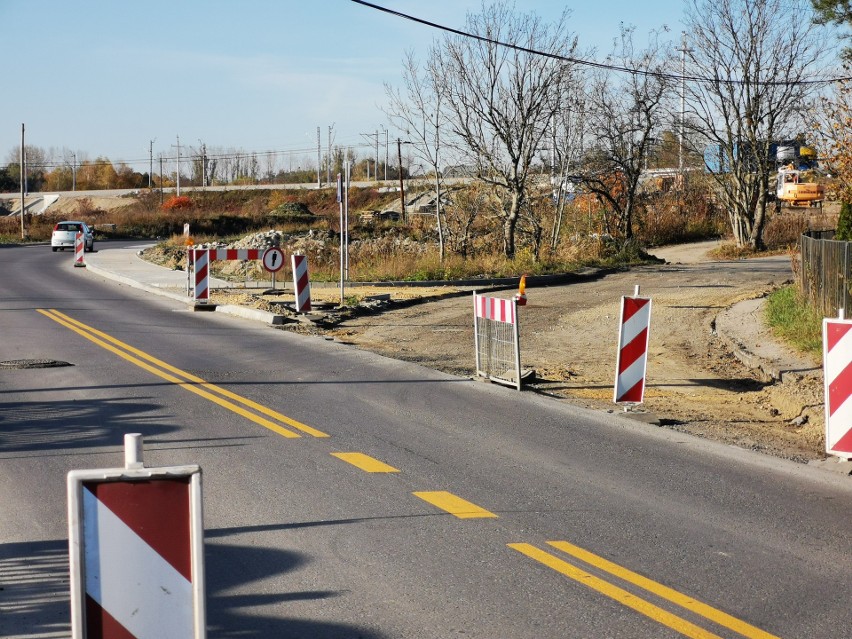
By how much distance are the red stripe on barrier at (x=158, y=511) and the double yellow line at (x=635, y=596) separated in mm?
2770

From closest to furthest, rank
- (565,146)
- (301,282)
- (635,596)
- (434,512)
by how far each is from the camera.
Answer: (635,596) → (434,512) → (301,282) → (565,146)

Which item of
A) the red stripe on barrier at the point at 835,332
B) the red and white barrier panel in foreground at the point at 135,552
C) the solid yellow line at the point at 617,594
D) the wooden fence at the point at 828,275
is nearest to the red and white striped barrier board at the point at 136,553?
the red and white barrier panel in foreground at the point at 135,552

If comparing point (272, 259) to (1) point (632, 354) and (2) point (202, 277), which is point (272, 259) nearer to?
(2) point (202, 277)

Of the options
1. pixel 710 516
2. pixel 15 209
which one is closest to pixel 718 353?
pixel 710 516

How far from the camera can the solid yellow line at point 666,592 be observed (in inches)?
201

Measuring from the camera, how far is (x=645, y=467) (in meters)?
8.71

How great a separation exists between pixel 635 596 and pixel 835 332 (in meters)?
4.38

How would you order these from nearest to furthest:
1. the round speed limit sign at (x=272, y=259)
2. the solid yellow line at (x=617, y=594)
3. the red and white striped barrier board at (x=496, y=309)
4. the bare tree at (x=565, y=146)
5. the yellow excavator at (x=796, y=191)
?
the solid yellow line at (x=617, y=594), the red and white striped barrier board at (x=496, y=309), the round speed limit sign at (x=272, y=259), the bare tree at (x=565, y=146), the yellow excavator at (x=796, y=191)

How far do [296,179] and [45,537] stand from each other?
148606 millimetres

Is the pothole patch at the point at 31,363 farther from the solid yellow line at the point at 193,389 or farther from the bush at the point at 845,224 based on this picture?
the bush at the point at 845,224

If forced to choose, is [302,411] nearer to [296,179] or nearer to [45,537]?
[45,537]

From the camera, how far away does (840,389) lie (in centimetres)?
884

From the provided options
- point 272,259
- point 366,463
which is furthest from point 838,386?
point 272,259

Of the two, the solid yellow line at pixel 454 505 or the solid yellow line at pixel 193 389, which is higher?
the solid yellow line at pixel 193 389
